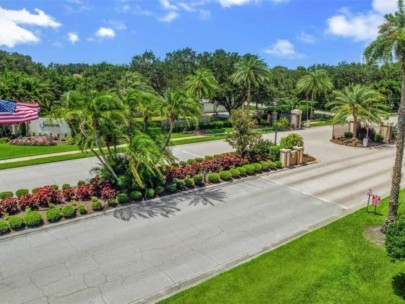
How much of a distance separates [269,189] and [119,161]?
32.1 ft

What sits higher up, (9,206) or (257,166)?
(257,166)

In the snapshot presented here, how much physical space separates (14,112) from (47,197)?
15584 mm

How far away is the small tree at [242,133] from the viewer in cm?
2630

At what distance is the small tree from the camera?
2630 cm

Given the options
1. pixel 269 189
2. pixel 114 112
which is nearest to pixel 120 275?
pixel 114 112

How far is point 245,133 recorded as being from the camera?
87.6 feet

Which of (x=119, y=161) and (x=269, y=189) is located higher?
(x=119, y=161)

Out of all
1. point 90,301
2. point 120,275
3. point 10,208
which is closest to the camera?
point 90,301

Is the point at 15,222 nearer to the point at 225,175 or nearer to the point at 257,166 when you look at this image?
the point at 225,175

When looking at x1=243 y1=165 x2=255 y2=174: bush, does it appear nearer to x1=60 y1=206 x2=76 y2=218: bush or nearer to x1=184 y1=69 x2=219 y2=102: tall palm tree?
x1=60 y1=206 x2=76 y2=218: bush

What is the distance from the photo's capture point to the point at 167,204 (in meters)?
19.5

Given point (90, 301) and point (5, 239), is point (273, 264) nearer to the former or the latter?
point (90, 301)

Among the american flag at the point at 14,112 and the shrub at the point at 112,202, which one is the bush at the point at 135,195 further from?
the american flag at the point at 14,112

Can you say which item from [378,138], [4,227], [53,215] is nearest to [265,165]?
[53,215]
